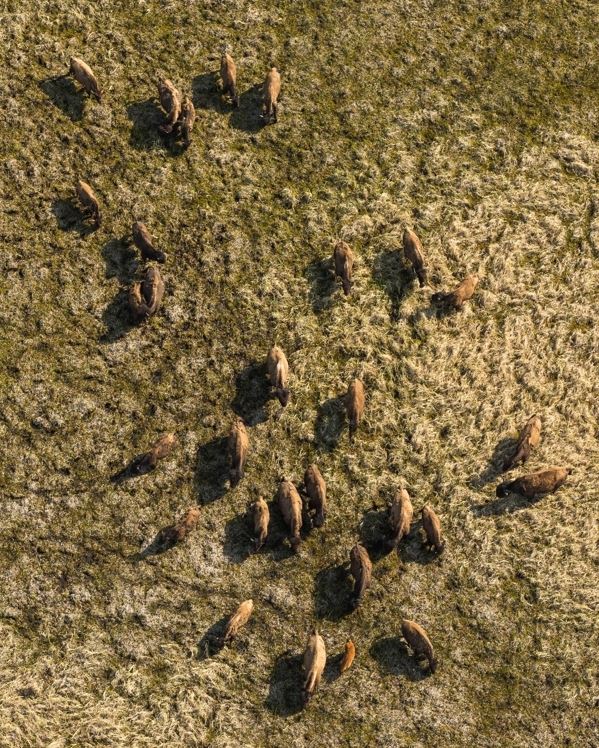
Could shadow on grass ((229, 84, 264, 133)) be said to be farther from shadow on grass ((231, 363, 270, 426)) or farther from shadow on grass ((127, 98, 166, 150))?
shadow on grass ((231, 363, 270, 426))

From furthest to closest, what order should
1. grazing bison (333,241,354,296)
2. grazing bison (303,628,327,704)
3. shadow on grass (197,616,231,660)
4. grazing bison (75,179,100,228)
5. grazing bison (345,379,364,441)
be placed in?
1. grazing bison (333,241,354,296)
2. grazing bison (75,179,100,228)
3. grazing bison (345,379,364,441)
4. shadow on grass (197,616,231,660)
5. grazing bison (303,628,327,704)

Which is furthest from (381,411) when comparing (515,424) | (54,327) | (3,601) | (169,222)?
(3,601)

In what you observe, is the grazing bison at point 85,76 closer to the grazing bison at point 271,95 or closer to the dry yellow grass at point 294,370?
the dry yellow grass at point 294,370

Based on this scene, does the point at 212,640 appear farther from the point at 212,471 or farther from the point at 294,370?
the point at 294,370

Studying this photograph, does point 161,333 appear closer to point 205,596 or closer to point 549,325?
point 205,596

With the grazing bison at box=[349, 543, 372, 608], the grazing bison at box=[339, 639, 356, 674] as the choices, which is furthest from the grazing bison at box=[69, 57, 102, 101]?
the grazing bison at box=[339, 639, 356, 674]

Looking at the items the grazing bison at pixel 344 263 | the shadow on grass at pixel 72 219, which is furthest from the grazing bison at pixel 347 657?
the shadow on grass at pixel 72 219
